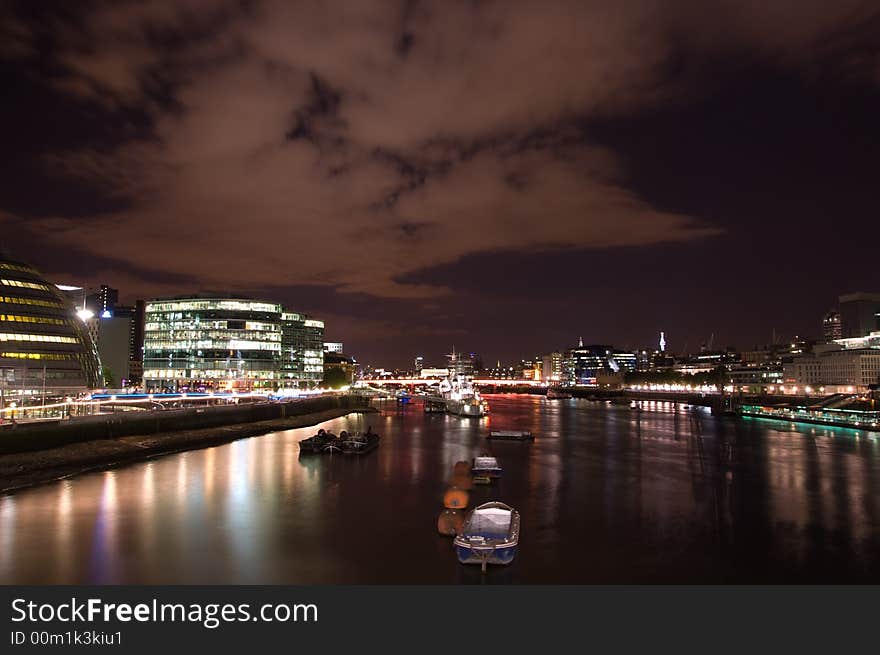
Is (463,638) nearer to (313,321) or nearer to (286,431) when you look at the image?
(286,431)

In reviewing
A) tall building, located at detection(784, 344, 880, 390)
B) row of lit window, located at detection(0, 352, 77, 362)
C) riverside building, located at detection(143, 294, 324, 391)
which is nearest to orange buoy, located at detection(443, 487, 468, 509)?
row of lit window, located at detection(0, 352, 77, 362)

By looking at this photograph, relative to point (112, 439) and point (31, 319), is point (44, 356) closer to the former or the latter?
point (31, 319)

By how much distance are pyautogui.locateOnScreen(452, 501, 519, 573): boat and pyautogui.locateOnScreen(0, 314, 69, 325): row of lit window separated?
262 feet

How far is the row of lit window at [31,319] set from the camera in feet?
256

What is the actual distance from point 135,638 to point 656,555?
1810cm

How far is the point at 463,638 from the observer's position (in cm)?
1495

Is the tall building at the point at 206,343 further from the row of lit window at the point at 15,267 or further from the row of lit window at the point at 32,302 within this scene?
the row of lit window at the point at 15,267

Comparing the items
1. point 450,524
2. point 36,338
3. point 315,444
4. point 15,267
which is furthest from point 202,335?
point 450,524

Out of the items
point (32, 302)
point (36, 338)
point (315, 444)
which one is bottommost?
point (315, 444)

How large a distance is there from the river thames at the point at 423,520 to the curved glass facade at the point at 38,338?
133 feet

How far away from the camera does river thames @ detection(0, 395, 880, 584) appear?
21.1m

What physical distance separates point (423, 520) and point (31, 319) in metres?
75.9

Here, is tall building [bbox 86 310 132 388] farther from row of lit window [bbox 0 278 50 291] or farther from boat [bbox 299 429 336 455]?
boat [bbox 299 429 336 455]

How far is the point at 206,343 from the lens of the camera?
15175 centimetres
